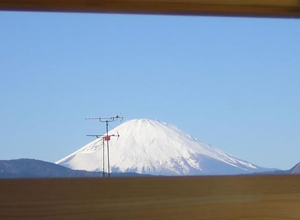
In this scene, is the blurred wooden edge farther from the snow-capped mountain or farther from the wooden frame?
the snow-capped mountain

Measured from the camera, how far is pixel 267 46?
0.98 meters

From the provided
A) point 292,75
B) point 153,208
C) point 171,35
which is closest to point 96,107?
point 171,35

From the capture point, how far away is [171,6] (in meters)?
0.66

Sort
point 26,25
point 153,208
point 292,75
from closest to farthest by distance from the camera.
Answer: point 153,208
point 26,25
point 292,75

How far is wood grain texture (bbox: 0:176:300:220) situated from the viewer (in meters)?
0.57

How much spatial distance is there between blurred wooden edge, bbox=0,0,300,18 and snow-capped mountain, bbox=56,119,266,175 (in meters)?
0.28

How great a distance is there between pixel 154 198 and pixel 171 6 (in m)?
0.27

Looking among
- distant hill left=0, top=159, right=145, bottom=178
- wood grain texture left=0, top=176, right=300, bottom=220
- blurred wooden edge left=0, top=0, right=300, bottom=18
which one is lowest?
wood grain texture left=0, top=176, right=300, bottom=220

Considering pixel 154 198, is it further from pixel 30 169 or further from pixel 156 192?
pixel 30 169

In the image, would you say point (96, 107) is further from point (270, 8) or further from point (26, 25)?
point (270, 8)

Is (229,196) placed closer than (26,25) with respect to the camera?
Yes

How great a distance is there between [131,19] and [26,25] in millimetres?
195

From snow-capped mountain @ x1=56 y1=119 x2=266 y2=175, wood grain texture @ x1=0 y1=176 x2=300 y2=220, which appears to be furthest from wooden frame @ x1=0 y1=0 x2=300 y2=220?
snow-capped mountain @ x1=56 y1=119 x2=266 y2=175

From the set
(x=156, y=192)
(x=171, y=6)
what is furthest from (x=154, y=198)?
(x=171, y=6)
